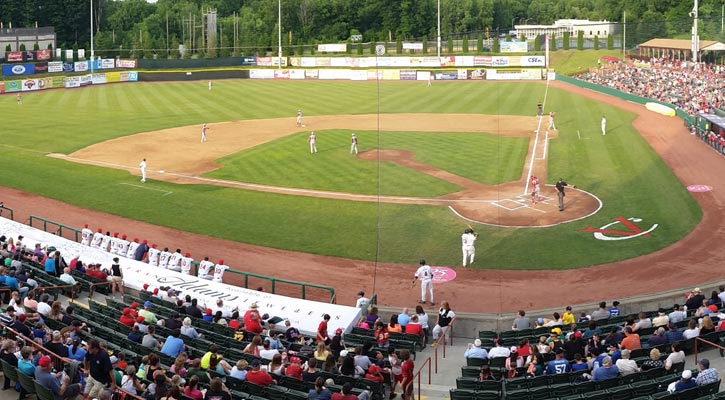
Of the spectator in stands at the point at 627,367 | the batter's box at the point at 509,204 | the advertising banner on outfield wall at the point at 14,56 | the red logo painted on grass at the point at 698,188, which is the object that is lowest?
the spectator in stands at the point at 627,367

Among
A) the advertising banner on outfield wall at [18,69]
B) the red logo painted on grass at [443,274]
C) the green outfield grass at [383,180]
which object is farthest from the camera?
the advertising banner on outfield wall at [18,69]

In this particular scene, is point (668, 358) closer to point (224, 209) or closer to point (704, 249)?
point (704, 249)

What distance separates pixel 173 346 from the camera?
56.4ft

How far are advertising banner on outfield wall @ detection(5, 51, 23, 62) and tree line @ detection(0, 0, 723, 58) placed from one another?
1450 centimetres

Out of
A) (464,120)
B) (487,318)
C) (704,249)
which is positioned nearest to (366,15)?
(464,120)

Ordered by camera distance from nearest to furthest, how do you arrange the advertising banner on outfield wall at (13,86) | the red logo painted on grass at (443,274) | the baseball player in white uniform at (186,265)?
1. the baseball player in white uniform at (186,265)
2. the red logo painted on grass at (443,274)
3. the advertising banner on outfield wall at (13,86)

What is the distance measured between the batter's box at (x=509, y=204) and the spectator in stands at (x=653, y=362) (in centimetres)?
1942

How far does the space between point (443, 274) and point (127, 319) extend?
39.7 ft

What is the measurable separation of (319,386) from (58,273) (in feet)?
44.1

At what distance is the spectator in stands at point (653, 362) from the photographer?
54.2 feet

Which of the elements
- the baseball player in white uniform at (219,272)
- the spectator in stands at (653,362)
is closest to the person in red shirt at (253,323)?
the baseball player in white uniform at (219,272)

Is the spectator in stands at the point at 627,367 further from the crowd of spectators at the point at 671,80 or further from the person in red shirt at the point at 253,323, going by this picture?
the crowd of spectators at the point at 671,80

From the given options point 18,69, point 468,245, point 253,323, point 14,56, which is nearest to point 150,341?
point 253,323

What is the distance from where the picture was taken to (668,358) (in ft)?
54.1
